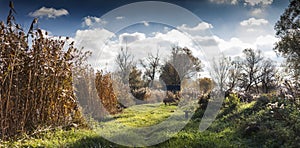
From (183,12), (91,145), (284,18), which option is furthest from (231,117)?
(284,18)

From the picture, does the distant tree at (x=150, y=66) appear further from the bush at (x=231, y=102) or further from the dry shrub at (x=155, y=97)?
the bush at (x=231, y=102)

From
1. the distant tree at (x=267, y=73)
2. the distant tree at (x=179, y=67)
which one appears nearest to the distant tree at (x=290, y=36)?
the distant tree at (x=179, y=67)

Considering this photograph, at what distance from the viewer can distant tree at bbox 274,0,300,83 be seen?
14344 mm

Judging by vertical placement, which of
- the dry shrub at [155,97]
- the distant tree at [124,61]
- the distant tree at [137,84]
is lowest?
the dry shrub at [155,97]

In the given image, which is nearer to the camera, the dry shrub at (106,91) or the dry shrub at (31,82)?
the dry shrub at (31,82)

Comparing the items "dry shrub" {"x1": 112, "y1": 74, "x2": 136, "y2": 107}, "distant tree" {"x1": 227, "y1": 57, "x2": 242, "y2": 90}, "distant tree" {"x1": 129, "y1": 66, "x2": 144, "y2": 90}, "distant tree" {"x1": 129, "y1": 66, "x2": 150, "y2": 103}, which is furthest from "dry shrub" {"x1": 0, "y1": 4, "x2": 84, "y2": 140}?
"distant tree" {"x1": 227, "y1": 57, "x2": 242, "y2": 90}

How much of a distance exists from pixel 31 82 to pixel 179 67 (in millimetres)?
13485

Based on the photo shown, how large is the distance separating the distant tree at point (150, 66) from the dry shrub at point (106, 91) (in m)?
4.59

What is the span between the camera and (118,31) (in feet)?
23.3

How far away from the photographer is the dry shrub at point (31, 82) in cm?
412

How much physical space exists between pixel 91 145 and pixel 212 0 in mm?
5927

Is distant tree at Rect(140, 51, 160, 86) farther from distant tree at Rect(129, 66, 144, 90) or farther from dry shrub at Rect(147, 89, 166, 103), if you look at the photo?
dry shrub at Rect(147, 89, 166, 103)

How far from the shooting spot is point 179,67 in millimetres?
17406

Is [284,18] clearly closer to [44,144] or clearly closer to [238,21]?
[238,21]
